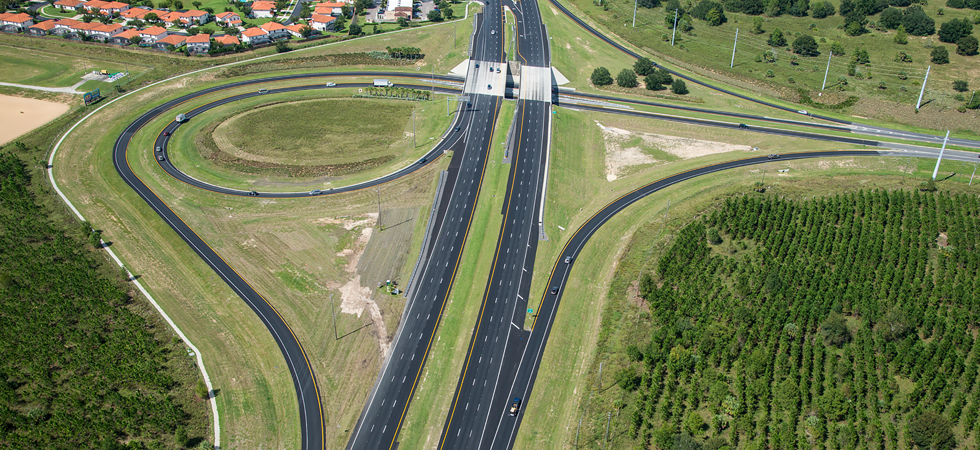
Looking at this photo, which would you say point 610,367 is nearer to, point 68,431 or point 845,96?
point 68,431

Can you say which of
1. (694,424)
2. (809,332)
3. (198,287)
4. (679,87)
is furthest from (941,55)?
(198,287)

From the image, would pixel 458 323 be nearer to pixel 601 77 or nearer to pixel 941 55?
pixel 601 77

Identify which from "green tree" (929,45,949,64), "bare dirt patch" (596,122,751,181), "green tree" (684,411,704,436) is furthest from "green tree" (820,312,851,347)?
"green tree" (929,45,949,64)

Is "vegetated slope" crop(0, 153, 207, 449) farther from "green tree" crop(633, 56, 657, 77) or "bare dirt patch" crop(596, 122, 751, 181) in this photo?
"green tree" crop(633, 56, 657, 77)

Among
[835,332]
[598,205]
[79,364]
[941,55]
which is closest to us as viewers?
[79,364]

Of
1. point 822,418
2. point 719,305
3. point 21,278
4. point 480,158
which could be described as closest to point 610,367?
point 719,305

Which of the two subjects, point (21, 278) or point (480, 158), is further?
point (480, 158)
